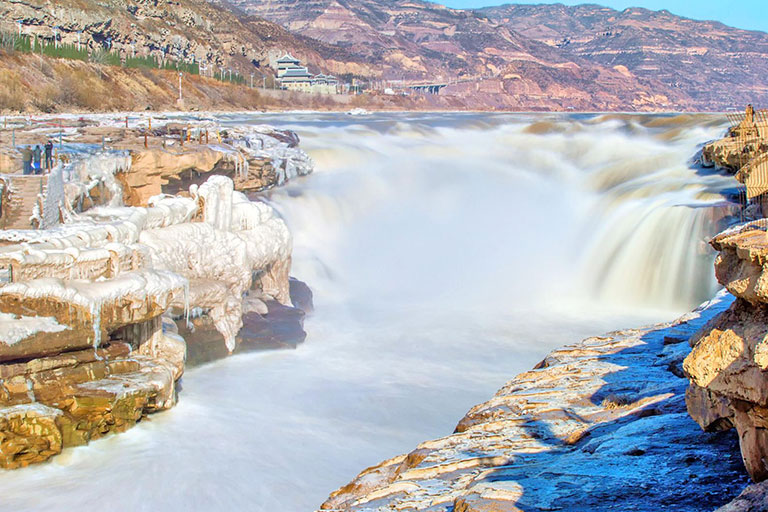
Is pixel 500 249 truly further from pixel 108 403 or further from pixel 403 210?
pixel 108 403

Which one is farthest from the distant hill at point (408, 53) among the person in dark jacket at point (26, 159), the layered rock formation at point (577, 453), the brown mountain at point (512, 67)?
the layered rock formation at point (577, 453)

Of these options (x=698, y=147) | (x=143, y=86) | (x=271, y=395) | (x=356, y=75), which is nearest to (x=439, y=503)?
(x=271, y=395)

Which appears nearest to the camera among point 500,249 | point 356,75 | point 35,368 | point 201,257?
point 35,368

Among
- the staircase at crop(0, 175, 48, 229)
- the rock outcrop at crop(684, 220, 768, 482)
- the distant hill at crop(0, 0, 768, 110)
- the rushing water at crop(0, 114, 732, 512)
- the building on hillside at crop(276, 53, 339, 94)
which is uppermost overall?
the distant hill at crop(0, 0, 768, 110)

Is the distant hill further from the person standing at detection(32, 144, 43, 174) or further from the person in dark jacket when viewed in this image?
the person in dark jacket

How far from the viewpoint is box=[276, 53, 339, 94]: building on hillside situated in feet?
271

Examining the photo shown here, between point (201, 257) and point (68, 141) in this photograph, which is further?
point (68, 141)

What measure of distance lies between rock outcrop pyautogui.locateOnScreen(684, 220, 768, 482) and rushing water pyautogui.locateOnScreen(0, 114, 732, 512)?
587cm

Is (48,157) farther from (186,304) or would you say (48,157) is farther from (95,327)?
(95,327)

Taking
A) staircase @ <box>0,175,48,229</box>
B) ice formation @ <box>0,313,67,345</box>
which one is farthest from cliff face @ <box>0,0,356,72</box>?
ice formation @ <box>0,313,67,345</box>

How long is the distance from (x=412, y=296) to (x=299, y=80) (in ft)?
228

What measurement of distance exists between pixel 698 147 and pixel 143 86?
31.9m

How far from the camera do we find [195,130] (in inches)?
841

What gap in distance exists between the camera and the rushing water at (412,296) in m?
9.23
